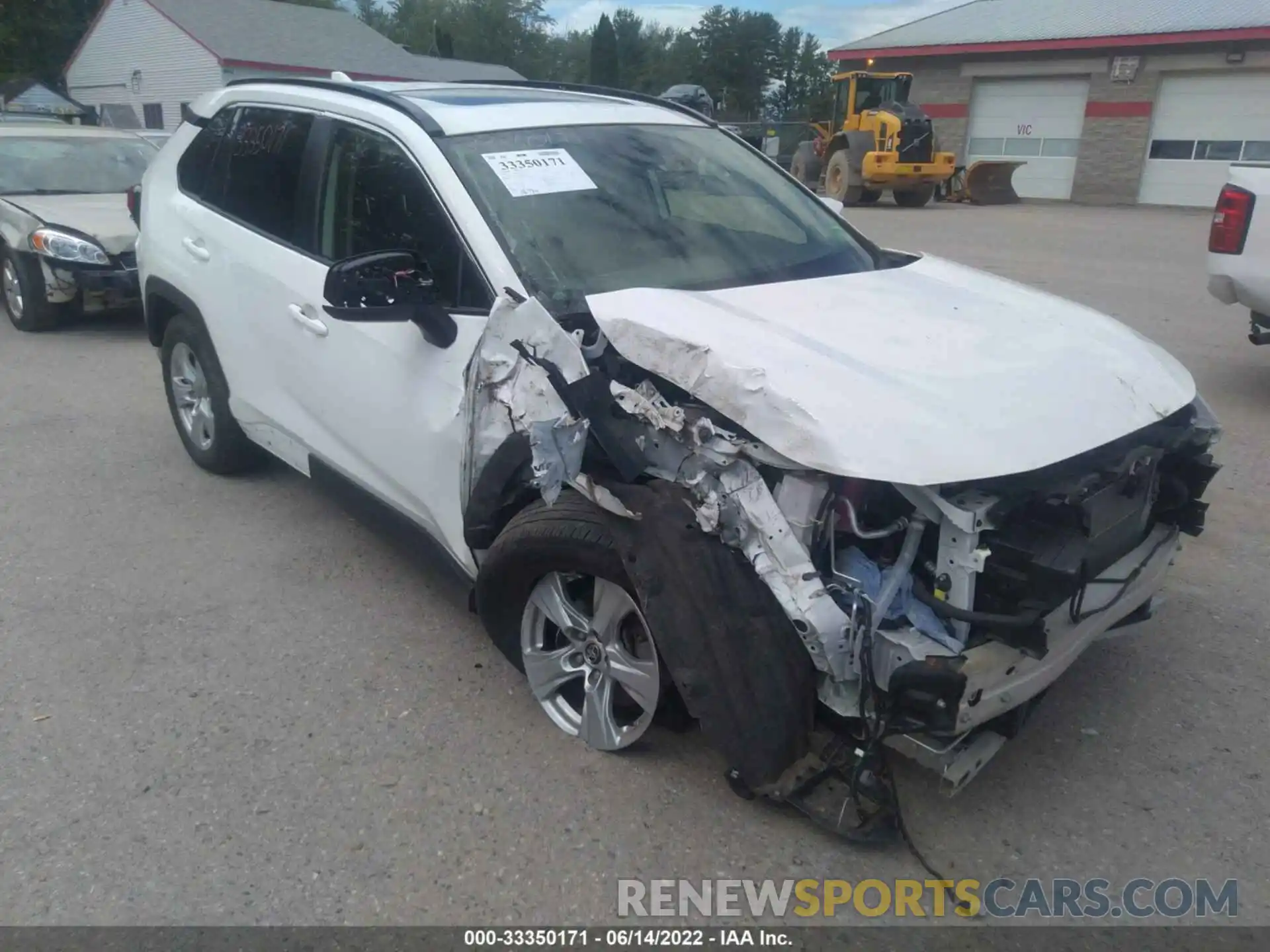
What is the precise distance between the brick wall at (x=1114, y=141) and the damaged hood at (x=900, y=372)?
2614 centimetres

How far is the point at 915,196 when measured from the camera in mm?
23531

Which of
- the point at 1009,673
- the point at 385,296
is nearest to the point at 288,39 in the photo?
the point at 385,296

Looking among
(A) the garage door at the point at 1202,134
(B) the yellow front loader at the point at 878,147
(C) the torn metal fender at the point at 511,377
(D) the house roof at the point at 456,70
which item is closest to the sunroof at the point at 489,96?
(C) the torn metal fender at the point at 511,377

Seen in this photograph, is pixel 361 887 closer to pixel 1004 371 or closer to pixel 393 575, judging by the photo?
pixel 393 575

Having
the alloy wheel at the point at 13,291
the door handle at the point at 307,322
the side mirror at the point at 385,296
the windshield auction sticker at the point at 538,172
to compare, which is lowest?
the alloy wheel at the point at 13,291

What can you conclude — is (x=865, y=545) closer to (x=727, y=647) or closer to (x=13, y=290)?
(x=727, y=647)

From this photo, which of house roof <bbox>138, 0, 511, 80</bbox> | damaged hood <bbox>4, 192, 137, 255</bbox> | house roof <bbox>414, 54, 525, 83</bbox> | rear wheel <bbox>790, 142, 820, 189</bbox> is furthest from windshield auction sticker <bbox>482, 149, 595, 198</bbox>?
house roof <bbox>414, 54, 525, 83</bbox>

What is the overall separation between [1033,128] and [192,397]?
27.9 metres

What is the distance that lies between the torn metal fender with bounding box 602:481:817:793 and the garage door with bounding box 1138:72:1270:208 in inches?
1043

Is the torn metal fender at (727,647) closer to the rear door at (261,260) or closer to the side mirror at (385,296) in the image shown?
the side mirror at (385,296)

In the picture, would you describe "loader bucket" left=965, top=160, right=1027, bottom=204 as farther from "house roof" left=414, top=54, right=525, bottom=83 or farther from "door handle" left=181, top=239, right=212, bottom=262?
"door handle" left=181, top=239, right=212, bottom=262

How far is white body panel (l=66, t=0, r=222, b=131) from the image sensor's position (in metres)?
36.1

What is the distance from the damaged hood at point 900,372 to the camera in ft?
8.30

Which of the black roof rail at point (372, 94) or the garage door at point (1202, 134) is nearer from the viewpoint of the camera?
the black roof rail at point (372, 94)
